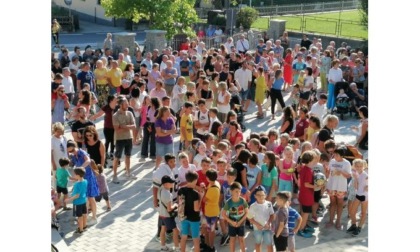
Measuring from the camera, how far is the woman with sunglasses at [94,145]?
1198 cm

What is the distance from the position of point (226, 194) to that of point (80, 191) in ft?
7.42

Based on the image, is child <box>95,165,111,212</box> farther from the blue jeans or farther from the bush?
the bush

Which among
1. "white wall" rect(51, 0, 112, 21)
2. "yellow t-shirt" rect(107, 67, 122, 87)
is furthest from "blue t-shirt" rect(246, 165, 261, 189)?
"white wall" rect(51, 0, 112, 21)

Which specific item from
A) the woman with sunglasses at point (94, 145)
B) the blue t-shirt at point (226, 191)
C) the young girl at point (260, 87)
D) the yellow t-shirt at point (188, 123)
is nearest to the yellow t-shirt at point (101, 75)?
the young girl at point (260, 87)

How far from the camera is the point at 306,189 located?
35.9 feet

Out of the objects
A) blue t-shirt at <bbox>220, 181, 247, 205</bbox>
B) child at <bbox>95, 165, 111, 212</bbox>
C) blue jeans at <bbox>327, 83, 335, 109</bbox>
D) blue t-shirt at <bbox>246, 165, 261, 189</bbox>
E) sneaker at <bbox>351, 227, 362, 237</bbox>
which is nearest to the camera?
blue t-shirt at <bbox>220, 181, 247, 205</bbox>

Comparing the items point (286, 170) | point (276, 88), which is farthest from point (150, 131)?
point (276, 88)

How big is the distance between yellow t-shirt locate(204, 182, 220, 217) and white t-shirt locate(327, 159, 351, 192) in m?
2.19

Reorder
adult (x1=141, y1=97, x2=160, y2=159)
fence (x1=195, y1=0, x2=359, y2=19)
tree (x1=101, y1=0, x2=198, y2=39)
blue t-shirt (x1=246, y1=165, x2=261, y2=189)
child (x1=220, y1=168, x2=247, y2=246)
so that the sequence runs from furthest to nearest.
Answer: fence (x1=195, y1=0, x2=359, y2=19) < tree (x1=101, y1=0, x2=198, y2=39) < adult (x1=141, y1=97, x2=160, y2=159) < blue t-shirt (x1=246, y1=165, x2=261, y2=189) < child (x1=220, y1=168, x2=247, y2=246)

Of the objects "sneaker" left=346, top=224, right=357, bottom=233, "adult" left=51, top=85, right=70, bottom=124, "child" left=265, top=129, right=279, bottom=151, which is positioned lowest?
"sneaker" left=346, top=224, right=357, bottom=233

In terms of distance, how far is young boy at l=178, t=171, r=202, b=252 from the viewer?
9633 millimetres

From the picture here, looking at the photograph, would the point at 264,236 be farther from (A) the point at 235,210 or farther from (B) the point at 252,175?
(B) the point at 252,175
